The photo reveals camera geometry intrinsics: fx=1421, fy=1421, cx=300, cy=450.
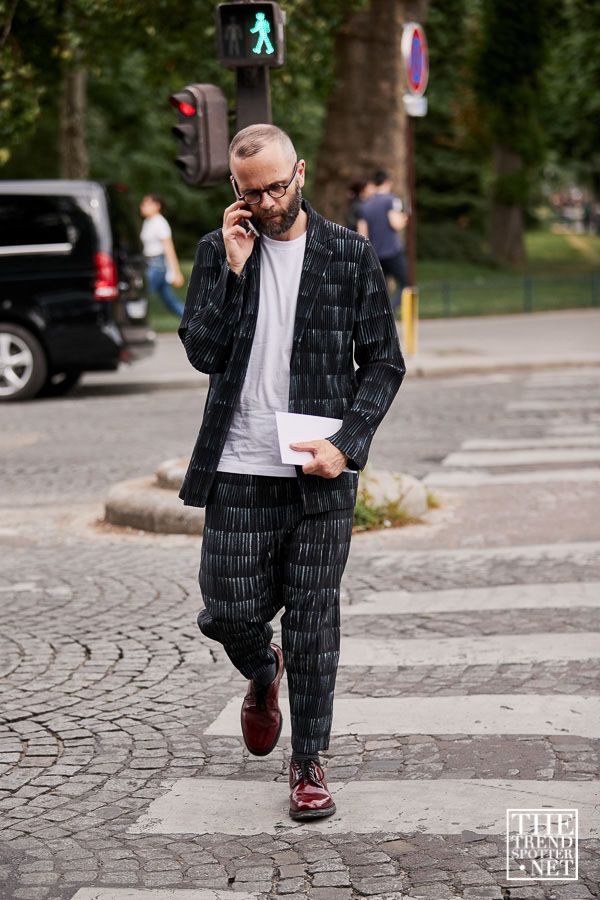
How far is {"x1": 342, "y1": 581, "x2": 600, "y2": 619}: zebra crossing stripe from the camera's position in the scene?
6.09 metres

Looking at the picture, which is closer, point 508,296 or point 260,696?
point 260,696

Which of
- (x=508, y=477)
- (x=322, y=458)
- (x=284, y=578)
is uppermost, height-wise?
(x=322, y=458)

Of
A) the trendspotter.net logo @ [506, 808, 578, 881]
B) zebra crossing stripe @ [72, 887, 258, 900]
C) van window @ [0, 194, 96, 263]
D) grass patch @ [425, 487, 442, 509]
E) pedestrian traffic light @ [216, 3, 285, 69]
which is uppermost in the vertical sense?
pedestrian traffic light @ [216, 3, 285, 69]

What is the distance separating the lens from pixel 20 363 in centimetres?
1391

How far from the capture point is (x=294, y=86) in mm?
18734

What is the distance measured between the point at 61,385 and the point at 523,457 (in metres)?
6.51

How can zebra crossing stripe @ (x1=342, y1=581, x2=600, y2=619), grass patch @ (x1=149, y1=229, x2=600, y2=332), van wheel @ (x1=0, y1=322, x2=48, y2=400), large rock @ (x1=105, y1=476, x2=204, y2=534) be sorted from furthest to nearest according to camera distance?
1. grass patch @ (x1=149, y1=229, x2=600, y2=332)
2. van wheel @ (x1=0, y1=322, x2=48, y2=400)
3. large rock @ (x1=105, y1=476, x2=204, y2=534)
4. zebra crossing stripe @ (x1=342, y1=581, x2=600, y2=619)

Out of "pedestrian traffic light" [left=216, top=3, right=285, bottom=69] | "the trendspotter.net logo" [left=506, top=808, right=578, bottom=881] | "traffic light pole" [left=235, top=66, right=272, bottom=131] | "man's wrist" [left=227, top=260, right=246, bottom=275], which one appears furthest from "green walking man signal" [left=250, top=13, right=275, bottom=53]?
"the trendspotter.net logo" [left=506, top=808, right=578, bottom=881]

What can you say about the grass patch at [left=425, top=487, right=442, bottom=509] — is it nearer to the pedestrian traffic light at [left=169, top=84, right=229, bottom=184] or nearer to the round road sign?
the pedestrian traffic light at [left=169, top=84, right=229, bottom=184]

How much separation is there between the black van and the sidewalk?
1.84m

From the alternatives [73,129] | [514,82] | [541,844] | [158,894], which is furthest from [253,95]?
[514,82]

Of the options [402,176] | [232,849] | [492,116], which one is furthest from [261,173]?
[492,116]

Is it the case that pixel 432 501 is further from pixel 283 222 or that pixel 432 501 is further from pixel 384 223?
pixel 384 223

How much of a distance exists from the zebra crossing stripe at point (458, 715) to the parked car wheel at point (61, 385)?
10.0m
